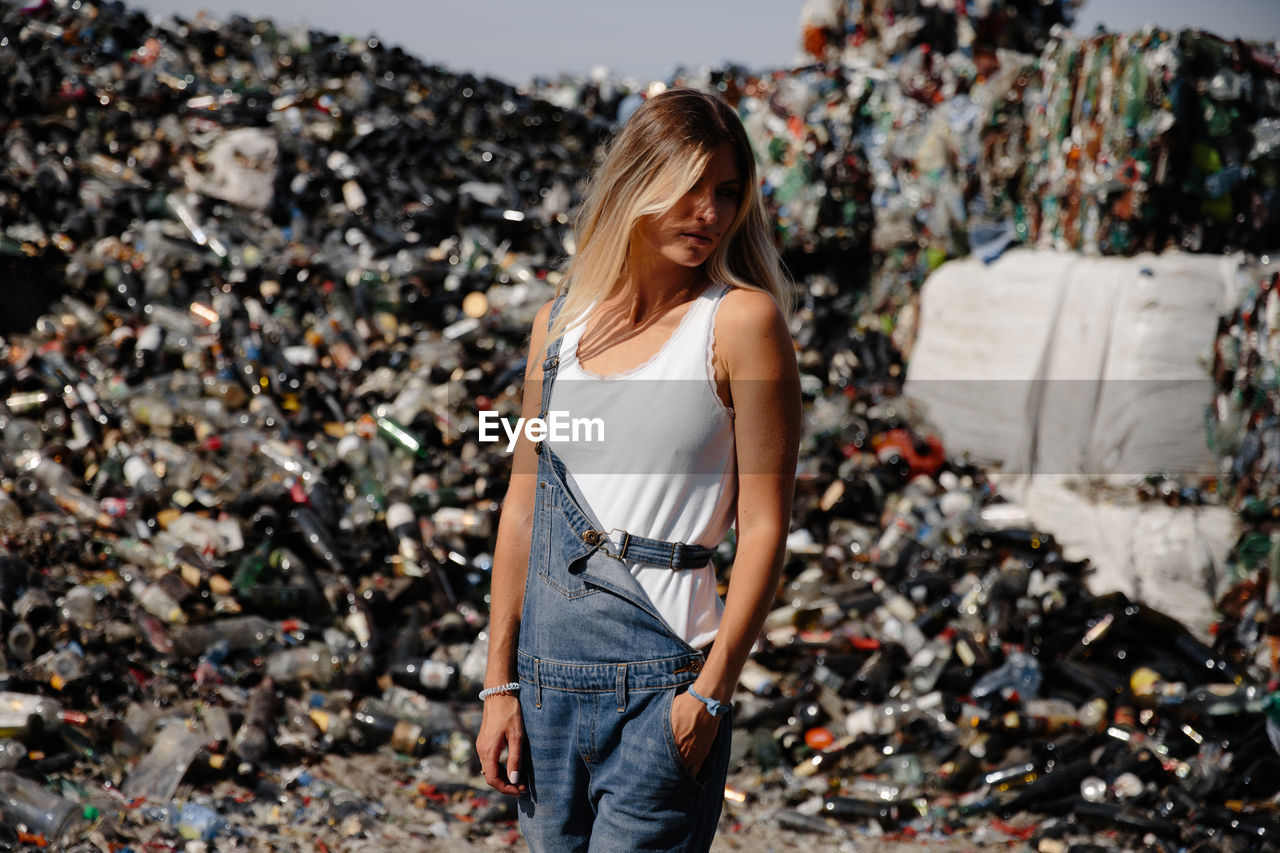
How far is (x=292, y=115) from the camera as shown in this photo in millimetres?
7945

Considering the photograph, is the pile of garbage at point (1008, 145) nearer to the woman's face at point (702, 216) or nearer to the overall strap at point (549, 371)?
the woman's face at point (702, 216)

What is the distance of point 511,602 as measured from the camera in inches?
63.4

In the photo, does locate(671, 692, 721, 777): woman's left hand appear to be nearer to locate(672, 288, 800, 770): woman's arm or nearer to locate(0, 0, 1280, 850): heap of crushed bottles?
locate(672, 288, 800, 770): woman's arm

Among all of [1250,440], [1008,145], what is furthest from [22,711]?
[1008,145]

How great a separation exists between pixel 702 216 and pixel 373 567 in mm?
3651

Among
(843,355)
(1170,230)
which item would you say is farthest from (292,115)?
(1170,230)

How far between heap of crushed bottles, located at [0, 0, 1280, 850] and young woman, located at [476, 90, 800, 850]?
7.04 ft

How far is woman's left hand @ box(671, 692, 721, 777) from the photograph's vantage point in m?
1.33

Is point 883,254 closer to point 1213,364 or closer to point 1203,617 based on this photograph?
point 1213,364

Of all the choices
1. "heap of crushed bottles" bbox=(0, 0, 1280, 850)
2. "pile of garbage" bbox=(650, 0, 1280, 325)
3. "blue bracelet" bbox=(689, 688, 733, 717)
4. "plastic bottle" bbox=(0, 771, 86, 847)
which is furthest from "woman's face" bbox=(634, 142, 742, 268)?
"pile of garbage" bbox=(650, 0, 1280, 325)

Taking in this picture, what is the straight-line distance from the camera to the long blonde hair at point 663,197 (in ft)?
4.61

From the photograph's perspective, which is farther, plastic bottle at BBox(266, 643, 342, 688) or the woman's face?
plastic bottle at BBox(266, 643, 342, 688)

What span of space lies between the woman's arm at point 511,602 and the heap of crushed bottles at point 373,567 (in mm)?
1990

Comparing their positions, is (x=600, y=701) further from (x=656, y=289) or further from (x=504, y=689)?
(x=656, y=289)
